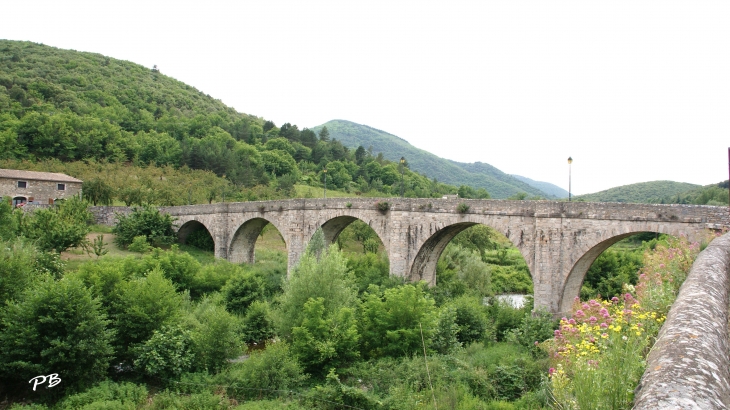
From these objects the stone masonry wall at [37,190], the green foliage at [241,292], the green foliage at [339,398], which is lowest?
the green foliage at [339,398]

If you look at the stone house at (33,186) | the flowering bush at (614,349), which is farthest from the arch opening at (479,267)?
the stone house at (33,186)

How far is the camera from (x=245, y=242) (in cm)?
3534

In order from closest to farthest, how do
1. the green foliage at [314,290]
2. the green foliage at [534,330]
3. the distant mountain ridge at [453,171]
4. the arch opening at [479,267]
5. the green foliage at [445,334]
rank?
the green foliage at [534,330], the green foliage at [445,334], the green foliage at [314,290], the arch opening at [479,267], the distant mountain ridge at [453,171]

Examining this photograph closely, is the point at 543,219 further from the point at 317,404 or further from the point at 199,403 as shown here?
the point at 199,403

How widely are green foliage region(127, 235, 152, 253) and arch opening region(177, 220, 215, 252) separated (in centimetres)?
415

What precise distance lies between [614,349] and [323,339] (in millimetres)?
11950

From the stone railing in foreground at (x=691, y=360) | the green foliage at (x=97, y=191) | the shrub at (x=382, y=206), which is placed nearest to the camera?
the stone railing in foreground at (x=691, y=360)

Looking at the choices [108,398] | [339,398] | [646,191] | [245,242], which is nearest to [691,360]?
[339,398]

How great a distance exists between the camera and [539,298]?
16.9 m

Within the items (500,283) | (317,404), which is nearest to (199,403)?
(317,404)

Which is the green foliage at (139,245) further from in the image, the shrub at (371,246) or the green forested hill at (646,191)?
the green forested hill at (646,191)

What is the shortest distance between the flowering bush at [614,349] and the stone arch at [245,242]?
90.4 ft

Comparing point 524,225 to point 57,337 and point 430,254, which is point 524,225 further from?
point 57,337

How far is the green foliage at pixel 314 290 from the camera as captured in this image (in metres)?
16.6
